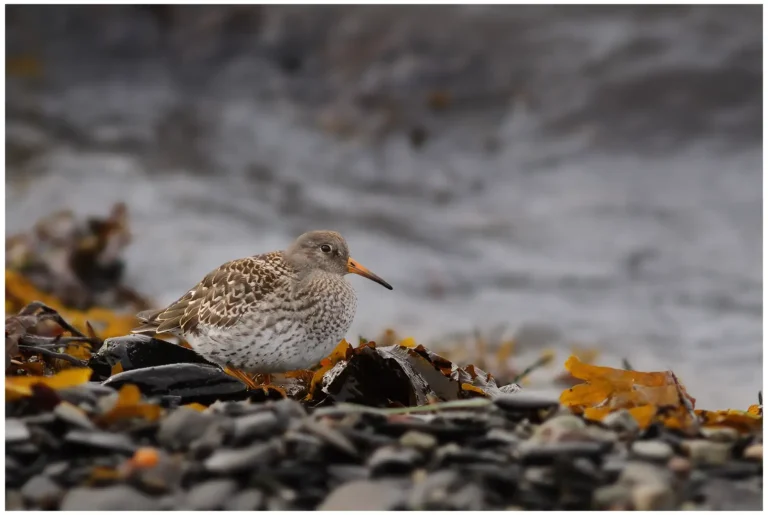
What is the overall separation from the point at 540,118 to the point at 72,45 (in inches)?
209

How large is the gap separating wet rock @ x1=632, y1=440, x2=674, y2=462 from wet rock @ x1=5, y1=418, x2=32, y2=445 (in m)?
1.64

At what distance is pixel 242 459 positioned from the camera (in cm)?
226

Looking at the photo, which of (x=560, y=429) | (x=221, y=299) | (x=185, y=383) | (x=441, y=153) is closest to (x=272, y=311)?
(x=221, y=299)

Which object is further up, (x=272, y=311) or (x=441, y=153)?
(x=441, y=153)

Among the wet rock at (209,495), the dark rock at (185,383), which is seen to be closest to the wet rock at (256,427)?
the wet rock at (209,495)

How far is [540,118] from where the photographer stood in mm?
8375

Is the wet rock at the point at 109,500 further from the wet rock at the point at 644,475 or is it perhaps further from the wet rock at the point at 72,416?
the wet rock at the point at 644,475

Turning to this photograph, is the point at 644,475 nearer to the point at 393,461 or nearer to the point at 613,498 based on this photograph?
the point at 613,498

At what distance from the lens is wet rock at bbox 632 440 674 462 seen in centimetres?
236

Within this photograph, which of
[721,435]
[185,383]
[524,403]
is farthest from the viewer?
[185,383]

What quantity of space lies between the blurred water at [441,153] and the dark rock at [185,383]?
10.1 ft

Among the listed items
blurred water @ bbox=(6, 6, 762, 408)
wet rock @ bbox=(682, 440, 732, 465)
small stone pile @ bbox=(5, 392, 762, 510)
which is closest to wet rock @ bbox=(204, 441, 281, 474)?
small stone pile @ bbox=(5, 392, 762, 510)

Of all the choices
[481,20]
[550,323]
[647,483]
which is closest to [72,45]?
[481,20]

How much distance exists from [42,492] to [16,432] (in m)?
0.22
